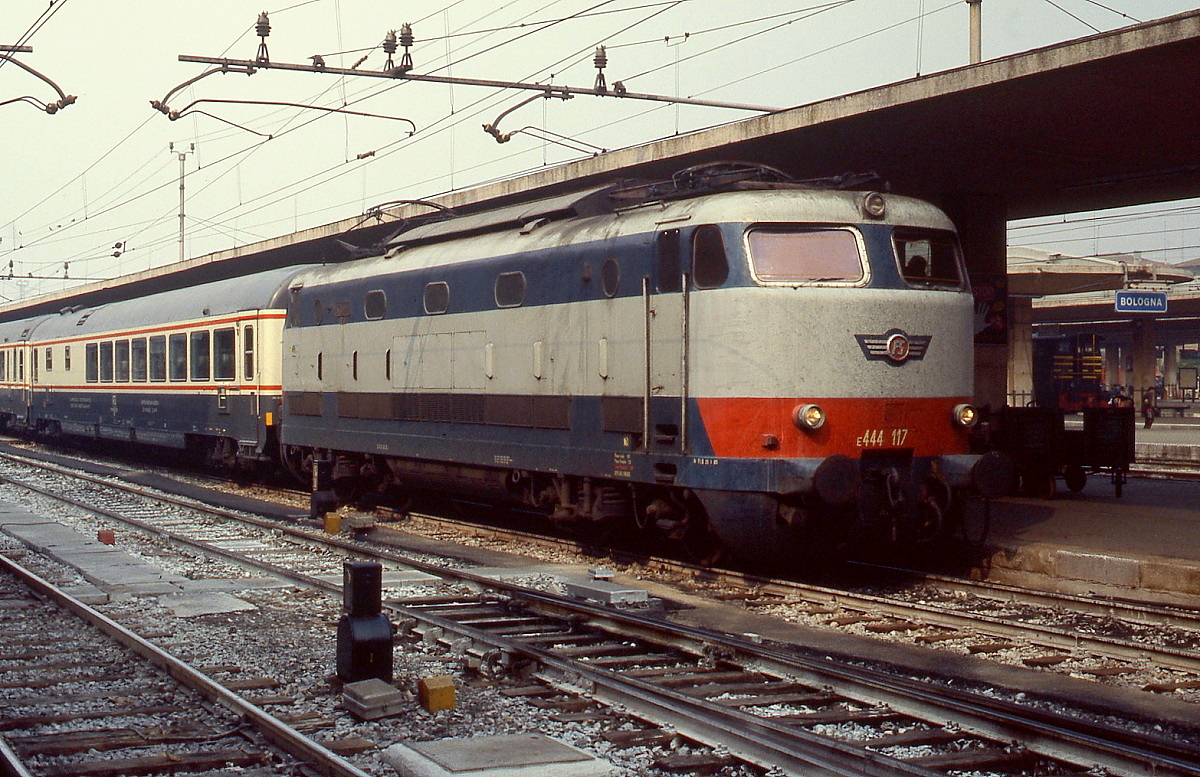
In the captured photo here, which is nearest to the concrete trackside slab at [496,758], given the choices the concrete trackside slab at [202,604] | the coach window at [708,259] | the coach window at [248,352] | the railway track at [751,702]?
the railway track at [751,702]

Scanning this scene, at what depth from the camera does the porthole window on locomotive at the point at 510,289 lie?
13578 millimetres

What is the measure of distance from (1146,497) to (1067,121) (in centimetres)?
643

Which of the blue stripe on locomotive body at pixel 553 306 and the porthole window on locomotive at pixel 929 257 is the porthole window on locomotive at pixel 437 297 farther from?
the porthole window on locomotive at pixel 929 257

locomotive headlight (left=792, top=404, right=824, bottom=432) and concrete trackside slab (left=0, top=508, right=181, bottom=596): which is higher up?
locomotive headlight (left=792, top=404, right=824, bottom=432)

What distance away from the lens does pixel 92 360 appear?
Result: 2975cm

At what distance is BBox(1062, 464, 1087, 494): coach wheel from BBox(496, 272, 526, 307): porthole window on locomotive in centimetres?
840

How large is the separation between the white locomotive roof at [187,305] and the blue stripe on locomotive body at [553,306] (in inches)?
110

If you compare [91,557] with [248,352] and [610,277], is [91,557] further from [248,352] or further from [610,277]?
[248,352]

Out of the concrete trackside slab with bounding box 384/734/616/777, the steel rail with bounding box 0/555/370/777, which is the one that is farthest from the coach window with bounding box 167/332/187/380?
the concrete trackside slab with bounding box 384/734/616/777

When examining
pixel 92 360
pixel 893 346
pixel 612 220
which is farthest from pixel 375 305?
pixel 92 360

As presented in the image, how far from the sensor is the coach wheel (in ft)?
57.3

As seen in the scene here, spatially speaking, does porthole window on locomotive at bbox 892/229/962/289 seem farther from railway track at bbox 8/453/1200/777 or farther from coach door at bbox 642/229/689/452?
railway track at bbox 8/453/1200/777

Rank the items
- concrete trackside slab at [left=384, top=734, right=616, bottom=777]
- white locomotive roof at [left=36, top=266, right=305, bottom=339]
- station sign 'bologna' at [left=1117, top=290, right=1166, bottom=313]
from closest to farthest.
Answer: concrete trackside slab at [left=384, top=734, right=616, bottom=777] → white locomotive roof at [left=36, top=266, right=305, bottom=339] → station sign 'bologna' at [left=1117, top=290, right=1166, bottom=313]

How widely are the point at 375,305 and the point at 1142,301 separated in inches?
1084
